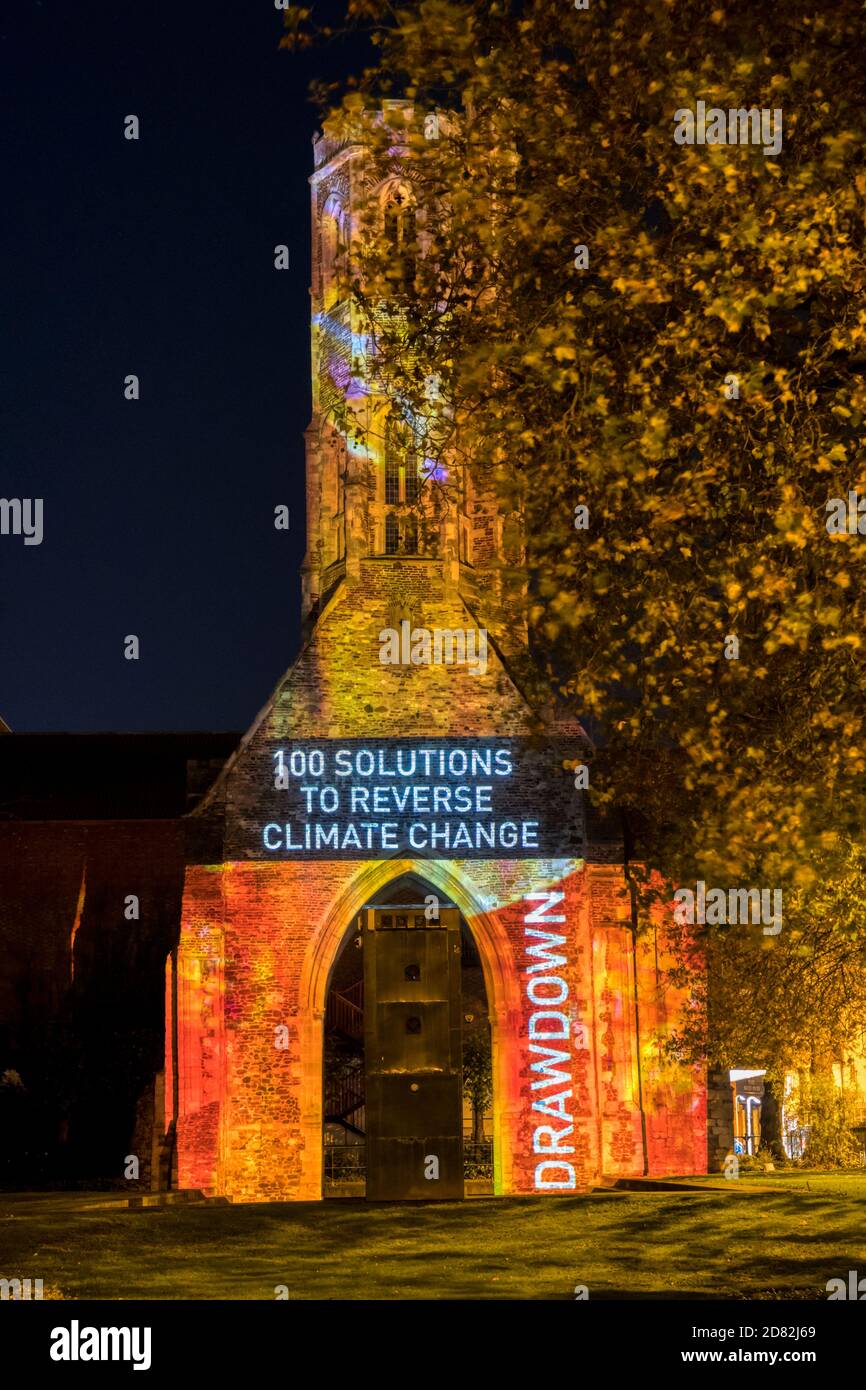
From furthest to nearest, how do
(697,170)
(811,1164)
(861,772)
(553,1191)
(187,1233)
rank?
(811,1164) < (553,1191) < (187,1233) < (861,772) < (697,170)

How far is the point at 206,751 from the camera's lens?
4928cm

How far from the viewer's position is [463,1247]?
1775cm

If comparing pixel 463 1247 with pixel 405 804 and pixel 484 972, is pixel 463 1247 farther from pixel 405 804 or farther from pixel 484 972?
pixel 405 804

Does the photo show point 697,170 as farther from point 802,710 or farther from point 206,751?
point 206,751

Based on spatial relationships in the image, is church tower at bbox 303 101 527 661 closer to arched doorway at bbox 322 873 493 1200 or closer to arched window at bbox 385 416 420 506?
arched window at bbox 385 416 420 506

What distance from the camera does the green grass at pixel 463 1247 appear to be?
1441cm

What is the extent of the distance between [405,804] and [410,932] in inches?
94.0

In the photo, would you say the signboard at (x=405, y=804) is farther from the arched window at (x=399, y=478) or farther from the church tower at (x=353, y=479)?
the arched window at (x=399, y=478)

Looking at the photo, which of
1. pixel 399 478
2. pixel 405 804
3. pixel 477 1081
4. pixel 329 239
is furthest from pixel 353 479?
pixel 477 1081

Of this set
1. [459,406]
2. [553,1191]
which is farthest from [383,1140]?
[459,406]

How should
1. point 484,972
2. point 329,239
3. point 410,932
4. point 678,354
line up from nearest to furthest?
point 678,354
point 410,932
point 484,972
point 329,239

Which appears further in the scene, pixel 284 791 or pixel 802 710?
pixel 284 791

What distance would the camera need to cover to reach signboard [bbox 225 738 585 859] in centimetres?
2992
